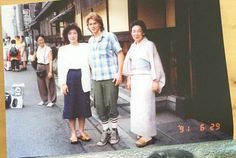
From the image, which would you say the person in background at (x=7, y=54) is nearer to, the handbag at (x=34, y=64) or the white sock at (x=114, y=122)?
the handbag at (x=34, y=64)

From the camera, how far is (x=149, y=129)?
121 inches

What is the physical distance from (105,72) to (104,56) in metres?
0.13

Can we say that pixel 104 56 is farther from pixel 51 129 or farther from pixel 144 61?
pixel 51 129

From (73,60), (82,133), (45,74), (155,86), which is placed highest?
(73,60)

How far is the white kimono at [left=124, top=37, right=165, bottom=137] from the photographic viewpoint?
119 inches

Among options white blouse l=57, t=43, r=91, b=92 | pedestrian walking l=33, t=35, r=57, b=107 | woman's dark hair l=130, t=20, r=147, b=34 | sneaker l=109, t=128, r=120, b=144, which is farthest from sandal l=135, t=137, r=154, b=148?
woman's dark hair l=130, t=20, r=147, b=34

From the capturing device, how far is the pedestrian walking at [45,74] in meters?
3.02

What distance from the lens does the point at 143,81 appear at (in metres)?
3.06

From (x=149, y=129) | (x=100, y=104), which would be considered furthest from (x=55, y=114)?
(x=149, y=129)

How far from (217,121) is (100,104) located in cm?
100

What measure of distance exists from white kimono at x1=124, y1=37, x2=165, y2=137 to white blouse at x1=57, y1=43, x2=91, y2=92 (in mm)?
326

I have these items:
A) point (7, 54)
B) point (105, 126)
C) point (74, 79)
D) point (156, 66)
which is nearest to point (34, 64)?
point (7, 54)

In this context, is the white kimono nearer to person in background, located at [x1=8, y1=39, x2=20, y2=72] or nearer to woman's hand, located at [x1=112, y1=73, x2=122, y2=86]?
woman's hand, located at [x1=112, y1=73, x2=122, y2=86]

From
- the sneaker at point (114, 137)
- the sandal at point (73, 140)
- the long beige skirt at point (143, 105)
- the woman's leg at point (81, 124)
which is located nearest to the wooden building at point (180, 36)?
the long beige skirt at point (143, 105)
